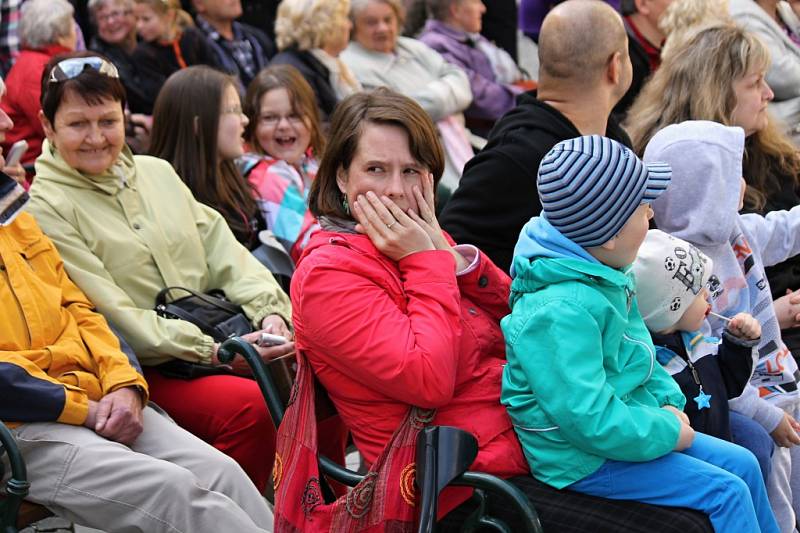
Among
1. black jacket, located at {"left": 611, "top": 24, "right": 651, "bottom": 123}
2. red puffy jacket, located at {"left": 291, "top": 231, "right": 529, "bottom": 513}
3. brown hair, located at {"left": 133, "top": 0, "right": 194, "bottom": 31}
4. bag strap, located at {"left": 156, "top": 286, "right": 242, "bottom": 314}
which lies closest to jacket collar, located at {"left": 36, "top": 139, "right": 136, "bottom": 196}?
bag strap, located at {"left": 156, "top": 286, "right": 242, "bottom": 314}

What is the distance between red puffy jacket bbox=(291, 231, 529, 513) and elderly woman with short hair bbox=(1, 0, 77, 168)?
9.94ft

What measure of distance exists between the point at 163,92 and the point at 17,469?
2.29m

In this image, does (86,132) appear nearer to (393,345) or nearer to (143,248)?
(143,248)

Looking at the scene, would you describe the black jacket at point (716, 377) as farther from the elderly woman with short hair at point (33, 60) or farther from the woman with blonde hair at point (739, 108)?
the elderly woman with short hair at point (33, 60)

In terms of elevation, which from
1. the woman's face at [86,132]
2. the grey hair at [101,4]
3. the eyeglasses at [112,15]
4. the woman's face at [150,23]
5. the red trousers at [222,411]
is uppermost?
the woman's face at [86,132]

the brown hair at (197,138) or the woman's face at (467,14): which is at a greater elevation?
the brown hair at (197,138)

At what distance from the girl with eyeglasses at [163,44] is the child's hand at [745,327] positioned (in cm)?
373

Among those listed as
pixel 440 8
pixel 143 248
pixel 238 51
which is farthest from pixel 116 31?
pixel 143 248

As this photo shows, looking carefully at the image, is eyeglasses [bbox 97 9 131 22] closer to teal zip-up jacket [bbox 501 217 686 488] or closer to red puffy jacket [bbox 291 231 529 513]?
red puffy jacket [bbox 291 231 529 513]

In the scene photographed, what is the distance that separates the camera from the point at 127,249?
157 inches

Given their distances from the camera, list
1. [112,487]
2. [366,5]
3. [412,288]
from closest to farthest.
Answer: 1. [412,288]
2. [112,487]
3. [366,5]

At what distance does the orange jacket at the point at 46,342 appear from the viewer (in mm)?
3238

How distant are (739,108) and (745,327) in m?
1.32

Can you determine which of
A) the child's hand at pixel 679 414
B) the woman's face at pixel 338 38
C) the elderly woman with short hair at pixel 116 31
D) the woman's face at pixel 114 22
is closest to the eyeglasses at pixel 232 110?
the elderly woman with short hair at pixel 116 31
